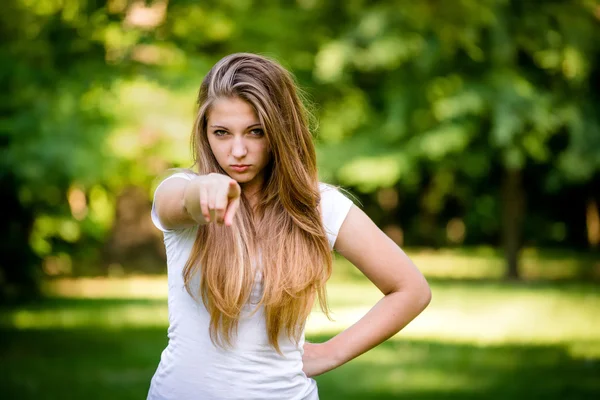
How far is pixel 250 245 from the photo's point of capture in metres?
2.51

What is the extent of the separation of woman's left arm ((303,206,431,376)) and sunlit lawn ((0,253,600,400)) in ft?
16.3

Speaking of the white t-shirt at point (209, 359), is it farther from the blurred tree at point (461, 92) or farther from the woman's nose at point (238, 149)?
the blurred tree at point (461, 92)

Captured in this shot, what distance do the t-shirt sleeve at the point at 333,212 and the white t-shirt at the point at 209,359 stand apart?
0.27 meters

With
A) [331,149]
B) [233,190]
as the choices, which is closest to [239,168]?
[233,190]

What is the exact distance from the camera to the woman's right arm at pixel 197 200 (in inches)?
79.1

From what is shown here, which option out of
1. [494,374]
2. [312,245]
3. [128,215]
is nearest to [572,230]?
[128,215]

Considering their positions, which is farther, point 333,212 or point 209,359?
point 333,212

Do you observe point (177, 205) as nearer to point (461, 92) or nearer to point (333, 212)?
point (333, 212)

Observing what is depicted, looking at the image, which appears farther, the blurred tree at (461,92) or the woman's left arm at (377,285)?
the blurred tree at (461,92)

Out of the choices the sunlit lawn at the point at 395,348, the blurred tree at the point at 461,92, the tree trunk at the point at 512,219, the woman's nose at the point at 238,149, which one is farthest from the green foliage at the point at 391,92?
the woman's nose at the point at 238,149

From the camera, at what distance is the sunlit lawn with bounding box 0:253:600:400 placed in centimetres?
805

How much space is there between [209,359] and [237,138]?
596mm

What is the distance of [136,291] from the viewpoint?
1714 centimetres

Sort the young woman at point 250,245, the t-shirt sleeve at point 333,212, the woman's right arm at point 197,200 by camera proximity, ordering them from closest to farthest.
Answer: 1. the woman's right arm at point 197,200
2. the young woman at point 250,245
3. the t-shirt sleeve at point 333,212
